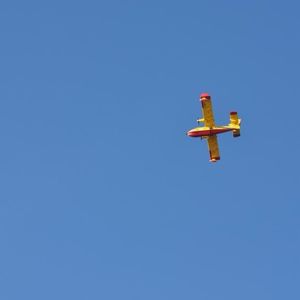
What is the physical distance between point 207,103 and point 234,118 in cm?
662

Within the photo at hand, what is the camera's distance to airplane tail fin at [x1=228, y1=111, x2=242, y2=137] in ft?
535

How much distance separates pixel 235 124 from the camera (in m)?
164

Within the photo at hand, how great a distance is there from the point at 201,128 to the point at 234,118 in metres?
5.92

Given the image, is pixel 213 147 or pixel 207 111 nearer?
pixel 207 111

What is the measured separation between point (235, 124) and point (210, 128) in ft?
14.4

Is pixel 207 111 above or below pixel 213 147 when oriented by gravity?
above

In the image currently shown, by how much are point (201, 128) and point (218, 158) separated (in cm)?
694

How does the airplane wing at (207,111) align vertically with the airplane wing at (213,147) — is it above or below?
above

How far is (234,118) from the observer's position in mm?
164250

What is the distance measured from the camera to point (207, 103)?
160125 millimetres

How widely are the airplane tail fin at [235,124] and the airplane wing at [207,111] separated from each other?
3.37 metres

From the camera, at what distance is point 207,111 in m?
161

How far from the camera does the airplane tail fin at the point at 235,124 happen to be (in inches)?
6417

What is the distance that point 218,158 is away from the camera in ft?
547
